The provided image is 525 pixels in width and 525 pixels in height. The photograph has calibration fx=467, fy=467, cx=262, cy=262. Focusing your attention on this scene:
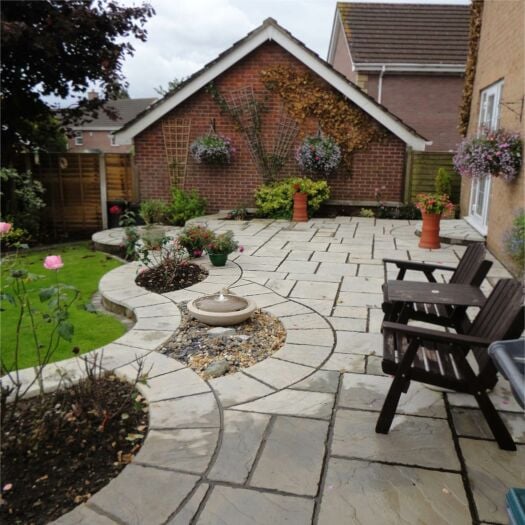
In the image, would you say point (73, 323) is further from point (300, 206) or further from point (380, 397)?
point (300, 206)

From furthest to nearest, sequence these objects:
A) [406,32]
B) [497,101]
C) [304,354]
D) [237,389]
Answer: [406,32] → [497,101] → [304,354] → [237,389]

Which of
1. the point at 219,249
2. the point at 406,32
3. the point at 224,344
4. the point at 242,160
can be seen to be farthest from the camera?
the point at 406,32

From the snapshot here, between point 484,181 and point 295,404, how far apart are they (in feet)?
23.6

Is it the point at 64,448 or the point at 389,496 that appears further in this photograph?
the point at 64,448

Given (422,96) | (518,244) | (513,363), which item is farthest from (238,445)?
(422,96)

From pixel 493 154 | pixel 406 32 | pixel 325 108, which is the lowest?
pixel 493 154

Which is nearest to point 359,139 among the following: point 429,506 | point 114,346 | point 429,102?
point 429,102

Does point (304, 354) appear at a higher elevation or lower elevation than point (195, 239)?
lower

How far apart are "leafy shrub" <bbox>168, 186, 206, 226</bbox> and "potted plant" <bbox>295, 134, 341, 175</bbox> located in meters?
2.51

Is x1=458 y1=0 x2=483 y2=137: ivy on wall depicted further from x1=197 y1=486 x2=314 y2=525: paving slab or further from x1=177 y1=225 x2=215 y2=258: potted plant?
x1=197 y1=486 x2=314 y2=525: paving slab

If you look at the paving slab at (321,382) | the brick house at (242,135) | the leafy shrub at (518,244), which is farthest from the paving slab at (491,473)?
the brick house at (242,135)

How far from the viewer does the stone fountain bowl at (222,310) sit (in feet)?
13.6

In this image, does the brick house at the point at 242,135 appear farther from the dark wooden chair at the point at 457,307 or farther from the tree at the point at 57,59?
the dark wooden chair at the point at 457,307

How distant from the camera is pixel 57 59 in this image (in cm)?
848
